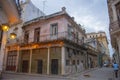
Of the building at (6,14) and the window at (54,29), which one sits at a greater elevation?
the window at (54,29)

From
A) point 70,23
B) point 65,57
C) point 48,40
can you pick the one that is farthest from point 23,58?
point 70,23

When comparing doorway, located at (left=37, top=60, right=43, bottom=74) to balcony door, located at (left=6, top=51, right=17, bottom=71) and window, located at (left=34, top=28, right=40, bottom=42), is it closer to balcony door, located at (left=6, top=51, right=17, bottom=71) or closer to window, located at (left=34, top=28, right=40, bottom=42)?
window, located at (left=34, top=28, right=40, bottom=42)

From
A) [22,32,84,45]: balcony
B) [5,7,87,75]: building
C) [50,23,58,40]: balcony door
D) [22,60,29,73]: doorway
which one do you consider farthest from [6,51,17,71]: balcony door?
[50,23,58,40]: balcony door

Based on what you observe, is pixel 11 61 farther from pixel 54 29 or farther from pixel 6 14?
pixel 6 14

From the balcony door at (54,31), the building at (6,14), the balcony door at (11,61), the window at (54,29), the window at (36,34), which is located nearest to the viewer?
the building at (6,14)

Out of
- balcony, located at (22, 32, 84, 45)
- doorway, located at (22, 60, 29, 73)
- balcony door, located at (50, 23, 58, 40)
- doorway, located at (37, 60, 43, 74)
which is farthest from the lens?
doorway, located at (22, 60, 29, 73)

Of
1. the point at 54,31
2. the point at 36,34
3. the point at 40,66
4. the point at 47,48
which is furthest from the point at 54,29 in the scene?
the point at 40,66

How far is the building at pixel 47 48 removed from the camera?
17.7 metres

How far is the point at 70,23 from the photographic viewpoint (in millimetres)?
20531

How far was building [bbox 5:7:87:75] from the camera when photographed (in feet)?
58.1

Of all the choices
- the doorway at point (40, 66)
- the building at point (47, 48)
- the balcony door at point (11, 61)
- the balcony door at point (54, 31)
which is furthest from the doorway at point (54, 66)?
the balcony door at point (11, 61)

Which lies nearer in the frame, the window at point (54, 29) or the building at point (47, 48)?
the building at point (47, 48)

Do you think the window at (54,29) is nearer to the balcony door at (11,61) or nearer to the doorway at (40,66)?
the doorway at (40,66)

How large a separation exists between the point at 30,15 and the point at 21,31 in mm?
4029
